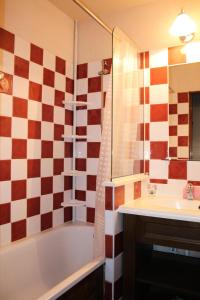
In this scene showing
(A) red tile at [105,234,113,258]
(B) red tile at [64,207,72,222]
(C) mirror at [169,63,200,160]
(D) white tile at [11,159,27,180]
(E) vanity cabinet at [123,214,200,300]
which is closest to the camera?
(E) vanity cabinet at [123,214,200,300]

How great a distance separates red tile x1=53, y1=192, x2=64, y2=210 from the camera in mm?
2012

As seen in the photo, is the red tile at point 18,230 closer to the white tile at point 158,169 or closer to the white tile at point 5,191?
the white tile at point 5,191

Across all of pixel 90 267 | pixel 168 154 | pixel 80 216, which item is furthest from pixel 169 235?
pixel 80 216

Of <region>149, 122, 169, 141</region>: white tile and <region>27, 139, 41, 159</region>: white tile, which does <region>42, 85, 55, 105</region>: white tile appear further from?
<region>149, 122, 169, 141</region>: white tile

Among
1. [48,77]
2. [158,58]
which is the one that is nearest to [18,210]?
[48,77]

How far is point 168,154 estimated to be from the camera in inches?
73.5

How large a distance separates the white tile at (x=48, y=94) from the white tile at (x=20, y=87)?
0.56ft

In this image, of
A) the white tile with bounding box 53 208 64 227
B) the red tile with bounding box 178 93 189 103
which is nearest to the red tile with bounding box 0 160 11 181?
the white tile with bounding box 53 208 64 227

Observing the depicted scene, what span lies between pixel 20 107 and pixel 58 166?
569 mm

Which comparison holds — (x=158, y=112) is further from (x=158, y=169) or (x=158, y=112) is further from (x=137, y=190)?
(x=137, y=190)

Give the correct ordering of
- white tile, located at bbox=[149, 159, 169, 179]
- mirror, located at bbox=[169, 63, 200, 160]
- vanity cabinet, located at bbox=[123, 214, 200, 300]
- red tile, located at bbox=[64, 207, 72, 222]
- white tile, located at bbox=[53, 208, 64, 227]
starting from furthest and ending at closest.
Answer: red tile, located at bbox=[64, 207, 72, 222], white tile, located at bbox=[53, 208, 64, 227], white tile, located at bbox=[149, 159, 169, 179], mirror, located at bbox=[169, 63, 200, 160], vanity cabinet, located at bbox=[123, 214, 200, 300]

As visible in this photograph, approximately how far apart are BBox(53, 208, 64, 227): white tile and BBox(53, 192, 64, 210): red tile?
0.03 m

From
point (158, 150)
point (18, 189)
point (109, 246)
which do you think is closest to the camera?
point (109, 246)

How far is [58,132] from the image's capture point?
2055 mm
